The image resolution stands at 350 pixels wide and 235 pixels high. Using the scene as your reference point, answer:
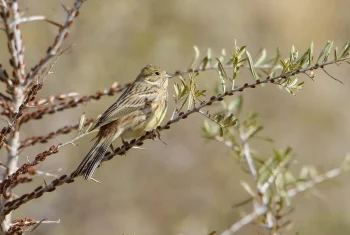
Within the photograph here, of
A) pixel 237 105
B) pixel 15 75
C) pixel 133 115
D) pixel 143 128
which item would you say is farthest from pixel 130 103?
pixel 15 75

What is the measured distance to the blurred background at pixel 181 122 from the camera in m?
8.60

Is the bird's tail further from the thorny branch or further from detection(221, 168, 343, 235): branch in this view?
detection(221, 168, 343, 235): branch

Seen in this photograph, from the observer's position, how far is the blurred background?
8.60 metres

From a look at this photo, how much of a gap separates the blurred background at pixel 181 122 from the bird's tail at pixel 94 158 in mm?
2774

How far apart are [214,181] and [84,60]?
2807 millimetres

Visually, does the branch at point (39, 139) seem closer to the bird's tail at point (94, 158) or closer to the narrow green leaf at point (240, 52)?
the bird's tail at point (94, 158)

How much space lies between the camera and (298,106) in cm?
1174

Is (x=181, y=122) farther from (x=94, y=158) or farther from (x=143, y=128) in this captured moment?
(x=94, y=158)

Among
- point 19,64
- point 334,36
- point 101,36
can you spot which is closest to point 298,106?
point 334,36

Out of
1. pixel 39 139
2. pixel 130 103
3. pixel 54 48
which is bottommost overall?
pixel 39 139

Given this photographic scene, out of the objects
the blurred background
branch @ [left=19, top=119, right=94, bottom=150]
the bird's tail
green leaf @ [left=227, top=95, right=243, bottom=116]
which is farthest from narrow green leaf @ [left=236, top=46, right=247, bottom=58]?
the blurred background

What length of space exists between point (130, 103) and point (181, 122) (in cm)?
616

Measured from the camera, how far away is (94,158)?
12.3 ft

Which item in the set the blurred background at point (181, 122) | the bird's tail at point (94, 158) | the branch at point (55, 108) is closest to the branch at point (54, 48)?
the branch at point (55, 108)
